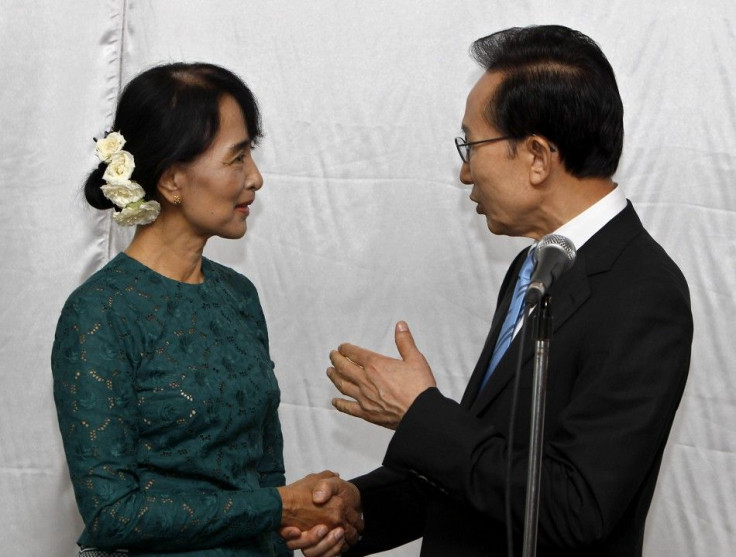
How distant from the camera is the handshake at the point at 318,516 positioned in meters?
2.22

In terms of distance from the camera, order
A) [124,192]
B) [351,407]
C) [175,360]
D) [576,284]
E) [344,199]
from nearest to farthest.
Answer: [576,284] → [351,407] → [175,360] → [124,192] → [344,199]

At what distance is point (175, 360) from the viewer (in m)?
2.12

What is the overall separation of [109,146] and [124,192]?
10cm

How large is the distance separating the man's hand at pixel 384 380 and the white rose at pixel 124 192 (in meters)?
0.55

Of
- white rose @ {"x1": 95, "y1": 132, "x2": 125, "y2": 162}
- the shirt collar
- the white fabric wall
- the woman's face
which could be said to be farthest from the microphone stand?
the white fabric wall

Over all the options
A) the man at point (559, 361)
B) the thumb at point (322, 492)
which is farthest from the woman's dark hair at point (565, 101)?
the thumb at point (322, 492)

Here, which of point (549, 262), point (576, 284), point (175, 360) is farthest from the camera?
point (175, 360)

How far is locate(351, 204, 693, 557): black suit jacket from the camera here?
178cm

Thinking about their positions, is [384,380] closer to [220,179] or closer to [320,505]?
[320,505]

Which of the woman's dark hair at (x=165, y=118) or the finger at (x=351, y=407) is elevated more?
the woman's dark hair at (x=165, y=118)

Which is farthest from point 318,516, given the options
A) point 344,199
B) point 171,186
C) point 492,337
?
point 344,199

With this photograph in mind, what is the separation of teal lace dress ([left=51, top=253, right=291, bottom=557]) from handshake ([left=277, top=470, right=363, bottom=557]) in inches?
1.8

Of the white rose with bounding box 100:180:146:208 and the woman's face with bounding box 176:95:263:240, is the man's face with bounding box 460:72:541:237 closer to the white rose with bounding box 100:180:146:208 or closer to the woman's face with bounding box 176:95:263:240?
the woman's face with bounding box 176:95:263:240

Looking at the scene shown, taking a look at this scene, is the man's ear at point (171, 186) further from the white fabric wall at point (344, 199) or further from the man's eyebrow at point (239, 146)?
the white fabric wall at point (344, 199)
